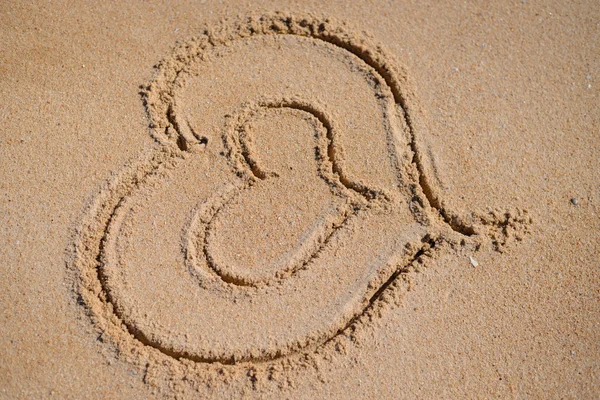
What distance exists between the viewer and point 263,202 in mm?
2254

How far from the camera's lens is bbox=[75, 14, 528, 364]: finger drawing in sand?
2.06m

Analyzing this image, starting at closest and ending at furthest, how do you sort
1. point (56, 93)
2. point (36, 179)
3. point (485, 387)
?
point (485, 387) → point (36, 179) → point (56, 93)

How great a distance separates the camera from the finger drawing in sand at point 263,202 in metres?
2.06

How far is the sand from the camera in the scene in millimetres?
2004

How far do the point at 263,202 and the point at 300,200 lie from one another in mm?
149

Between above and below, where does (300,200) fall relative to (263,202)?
above

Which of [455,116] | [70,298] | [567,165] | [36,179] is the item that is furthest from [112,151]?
[567,165]

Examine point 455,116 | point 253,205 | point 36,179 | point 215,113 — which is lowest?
point 36,179

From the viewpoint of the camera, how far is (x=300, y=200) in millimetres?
2256

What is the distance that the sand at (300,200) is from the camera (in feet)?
6.57

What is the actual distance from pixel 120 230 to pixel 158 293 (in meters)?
0.30

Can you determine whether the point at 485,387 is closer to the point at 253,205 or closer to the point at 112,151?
the point at 253,205

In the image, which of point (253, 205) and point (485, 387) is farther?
point (253, 205)

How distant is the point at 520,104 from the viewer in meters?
2.44
